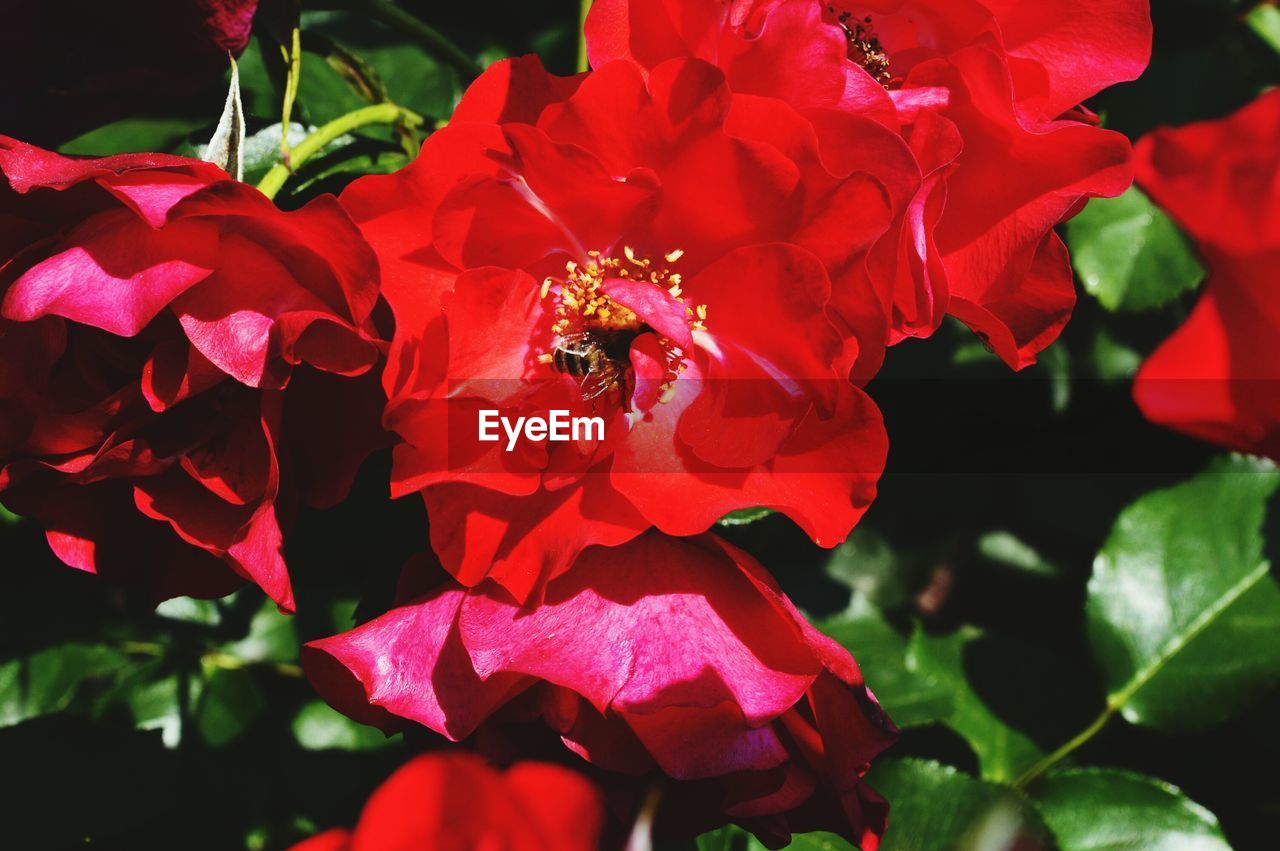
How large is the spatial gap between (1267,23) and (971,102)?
0.68 metres

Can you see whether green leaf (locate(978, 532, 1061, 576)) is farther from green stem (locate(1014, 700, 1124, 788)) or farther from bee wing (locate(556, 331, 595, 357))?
bee wing (locate(556, 331, 595, 357))

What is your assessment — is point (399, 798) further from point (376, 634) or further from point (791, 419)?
point (791, 419)

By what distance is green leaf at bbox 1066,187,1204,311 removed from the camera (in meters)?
1.01

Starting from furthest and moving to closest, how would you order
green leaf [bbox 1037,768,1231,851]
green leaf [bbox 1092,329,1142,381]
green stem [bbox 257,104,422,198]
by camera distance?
1. green leaf [bbox 1092,329,1142,381]
2. green leaf [bbox 1037,768,1231,851]
3. green stem [bbox 257,104,422,198]

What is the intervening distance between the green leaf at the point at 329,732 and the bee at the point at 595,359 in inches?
21.4

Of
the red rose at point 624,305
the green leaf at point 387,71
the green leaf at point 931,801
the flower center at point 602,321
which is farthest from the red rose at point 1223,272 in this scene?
the green leaf at point 387,71

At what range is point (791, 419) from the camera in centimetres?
57

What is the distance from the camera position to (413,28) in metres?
0.86

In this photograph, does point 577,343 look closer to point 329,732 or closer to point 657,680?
point 657,680

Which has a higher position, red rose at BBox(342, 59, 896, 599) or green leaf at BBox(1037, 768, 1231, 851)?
red rose at BBox(342, 59, 896, 599)

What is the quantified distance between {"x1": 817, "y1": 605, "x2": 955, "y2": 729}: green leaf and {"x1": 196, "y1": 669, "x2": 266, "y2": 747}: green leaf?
55cm

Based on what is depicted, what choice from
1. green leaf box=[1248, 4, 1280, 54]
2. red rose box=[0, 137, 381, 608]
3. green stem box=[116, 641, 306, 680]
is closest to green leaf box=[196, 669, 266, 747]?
green stem box=[116, 641, 306, 680]

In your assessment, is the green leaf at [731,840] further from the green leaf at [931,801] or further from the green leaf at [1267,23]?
the green leaf at [1267,23]

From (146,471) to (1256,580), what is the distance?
3.07 feet
